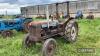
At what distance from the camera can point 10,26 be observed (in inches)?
613

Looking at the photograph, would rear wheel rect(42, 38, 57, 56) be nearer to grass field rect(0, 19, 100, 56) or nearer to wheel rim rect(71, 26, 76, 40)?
grass field rect(0, 19, 100, 56)

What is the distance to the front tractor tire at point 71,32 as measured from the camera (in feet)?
37.7

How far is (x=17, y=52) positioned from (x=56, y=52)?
4.69 feet

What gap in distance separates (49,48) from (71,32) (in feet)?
8.78

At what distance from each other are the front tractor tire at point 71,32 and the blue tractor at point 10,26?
396 centimetres

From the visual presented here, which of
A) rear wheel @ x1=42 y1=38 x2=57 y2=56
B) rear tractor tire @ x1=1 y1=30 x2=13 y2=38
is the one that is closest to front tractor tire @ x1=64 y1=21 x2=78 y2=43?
rear wheel @ x1=42 y1=38 x2=57 y2=56

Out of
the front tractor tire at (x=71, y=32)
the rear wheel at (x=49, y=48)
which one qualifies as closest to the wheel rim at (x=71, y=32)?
the front tractor tire at (x=71, y=32)

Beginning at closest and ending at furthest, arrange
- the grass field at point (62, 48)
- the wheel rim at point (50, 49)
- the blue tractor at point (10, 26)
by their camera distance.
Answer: the wheel rim at point (50, 49), the grass field at point (62, 48), the blue tractor at point (10, 26)

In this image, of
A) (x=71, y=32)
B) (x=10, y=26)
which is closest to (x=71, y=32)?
(x=71, y=32)

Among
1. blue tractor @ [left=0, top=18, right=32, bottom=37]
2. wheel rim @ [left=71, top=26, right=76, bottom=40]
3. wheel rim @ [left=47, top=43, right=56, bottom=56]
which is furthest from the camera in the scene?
blue tractor @ [left=0, top=18, right=32, bottom=37]

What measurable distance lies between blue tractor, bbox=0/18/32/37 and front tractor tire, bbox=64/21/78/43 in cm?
396

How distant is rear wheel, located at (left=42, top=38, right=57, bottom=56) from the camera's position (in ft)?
30.0

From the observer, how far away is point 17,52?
33.0 ft

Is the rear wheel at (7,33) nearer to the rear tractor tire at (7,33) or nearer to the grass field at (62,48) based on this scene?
the rear tractor tire at (7,33)
